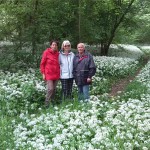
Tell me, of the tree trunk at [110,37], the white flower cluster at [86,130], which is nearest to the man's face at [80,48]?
the white flower cluster at [86,130]

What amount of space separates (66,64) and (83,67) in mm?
575

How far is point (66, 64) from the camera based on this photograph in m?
9.33

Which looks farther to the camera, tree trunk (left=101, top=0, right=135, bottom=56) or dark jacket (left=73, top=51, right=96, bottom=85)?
tree trunk (left=101, top=0, right=135, bottom=56)

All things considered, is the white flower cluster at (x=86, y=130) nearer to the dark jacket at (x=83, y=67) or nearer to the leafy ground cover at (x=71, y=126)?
the leafy ground cover at (x=71, y=126)

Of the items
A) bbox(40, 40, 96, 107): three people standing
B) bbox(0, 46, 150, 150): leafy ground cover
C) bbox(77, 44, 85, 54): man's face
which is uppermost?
bbox(77, 44, 85, 54): man's face

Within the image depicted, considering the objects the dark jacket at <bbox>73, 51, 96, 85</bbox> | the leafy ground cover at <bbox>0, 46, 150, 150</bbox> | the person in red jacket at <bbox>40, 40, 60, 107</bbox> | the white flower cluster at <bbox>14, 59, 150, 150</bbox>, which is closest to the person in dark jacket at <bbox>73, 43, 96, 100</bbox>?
the dark jacket at <bbox>73, 51, 96, 85</bbox>

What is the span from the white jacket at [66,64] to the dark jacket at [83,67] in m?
0.19

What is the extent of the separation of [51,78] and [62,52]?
2.59 feet

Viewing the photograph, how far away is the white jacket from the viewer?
9.33 metres

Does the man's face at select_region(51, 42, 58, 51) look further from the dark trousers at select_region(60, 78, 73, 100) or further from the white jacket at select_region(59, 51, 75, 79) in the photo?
the dark trousers at select_region(60, 78, 73, 100)

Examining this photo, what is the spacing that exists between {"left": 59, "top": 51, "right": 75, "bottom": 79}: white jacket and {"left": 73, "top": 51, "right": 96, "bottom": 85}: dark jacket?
187mm

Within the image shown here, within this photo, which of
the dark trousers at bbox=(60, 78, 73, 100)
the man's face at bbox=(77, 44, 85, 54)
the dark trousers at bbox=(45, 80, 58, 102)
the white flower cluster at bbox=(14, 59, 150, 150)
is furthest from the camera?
the dark trousers at bbox=(60, 78, 73, 100)

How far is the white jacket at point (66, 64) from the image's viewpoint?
9.33 metres

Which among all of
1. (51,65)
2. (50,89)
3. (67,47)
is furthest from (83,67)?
(50,89)
